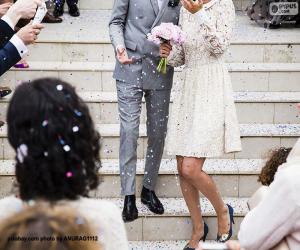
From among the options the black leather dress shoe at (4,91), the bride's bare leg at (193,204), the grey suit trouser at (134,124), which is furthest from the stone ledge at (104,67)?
the bride's bare leg at (193,204)

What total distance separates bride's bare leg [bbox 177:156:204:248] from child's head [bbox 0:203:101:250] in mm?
2778

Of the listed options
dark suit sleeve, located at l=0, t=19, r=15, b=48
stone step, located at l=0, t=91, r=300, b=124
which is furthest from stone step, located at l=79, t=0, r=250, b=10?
dark suit sleeve, located at l=0, t=19, r=15, b=48

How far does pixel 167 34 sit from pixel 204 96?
0.45 meters

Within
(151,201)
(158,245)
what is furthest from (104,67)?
(158,245)

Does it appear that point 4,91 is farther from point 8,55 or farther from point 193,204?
point 8,55

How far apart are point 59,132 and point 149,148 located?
310 centimetres

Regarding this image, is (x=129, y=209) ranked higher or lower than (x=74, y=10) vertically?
lower

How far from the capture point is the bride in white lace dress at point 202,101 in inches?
164

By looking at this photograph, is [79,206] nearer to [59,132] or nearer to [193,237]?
[59,132]

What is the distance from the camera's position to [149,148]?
15.8ft

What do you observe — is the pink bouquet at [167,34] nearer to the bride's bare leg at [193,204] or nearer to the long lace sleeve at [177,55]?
the long lace sleeve at [177,55]

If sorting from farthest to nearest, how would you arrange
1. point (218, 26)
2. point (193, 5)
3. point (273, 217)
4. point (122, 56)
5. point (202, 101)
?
1. point (122, 56)
2. point (202, 101)
3. point (218, 26)
4. point (193, 5)
5. point (273, 217)

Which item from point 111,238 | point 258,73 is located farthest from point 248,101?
point 111,238

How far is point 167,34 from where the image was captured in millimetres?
4203
